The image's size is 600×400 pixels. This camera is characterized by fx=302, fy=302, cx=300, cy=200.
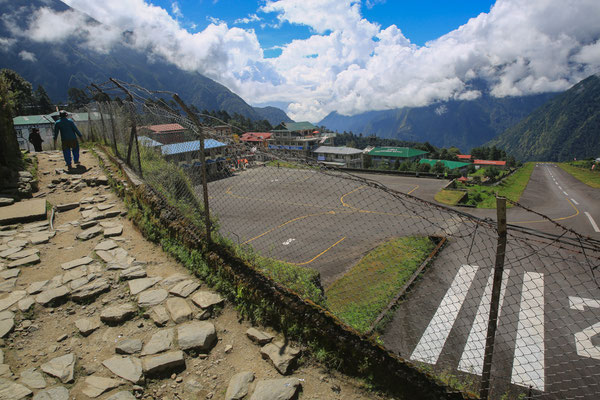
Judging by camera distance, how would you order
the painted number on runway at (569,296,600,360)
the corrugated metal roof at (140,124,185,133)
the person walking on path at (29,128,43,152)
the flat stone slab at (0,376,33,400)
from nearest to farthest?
the flat stone slab at (0,376,33,400)
the corrugated metal roof at (140,124,185,133)
the painted number on runway at (569,296,600,360)
the person walking on path at (29,128,43,152)

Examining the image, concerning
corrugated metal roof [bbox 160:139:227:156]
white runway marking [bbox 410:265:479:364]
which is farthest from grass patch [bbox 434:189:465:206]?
corrugated metal roof [bbox 160:139:227:156]

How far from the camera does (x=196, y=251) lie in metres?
4.84

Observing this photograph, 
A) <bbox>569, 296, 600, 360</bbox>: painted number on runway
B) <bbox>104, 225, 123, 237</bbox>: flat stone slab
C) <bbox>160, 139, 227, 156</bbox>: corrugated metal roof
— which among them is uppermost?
<bbox>160, 139, 227, 156</bbox>: corrugated metal roof

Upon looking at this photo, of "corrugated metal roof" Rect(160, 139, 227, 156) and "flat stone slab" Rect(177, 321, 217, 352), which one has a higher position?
"corrugated metal roof" Rect(160, 139, 227, 156)

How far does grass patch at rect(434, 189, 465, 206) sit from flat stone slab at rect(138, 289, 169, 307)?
27169 mm

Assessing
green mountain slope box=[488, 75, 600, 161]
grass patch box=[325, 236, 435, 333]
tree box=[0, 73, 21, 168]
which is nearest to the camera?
tree box=[0, 73, 21, 168]

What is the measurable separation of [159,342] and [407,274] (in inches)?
403

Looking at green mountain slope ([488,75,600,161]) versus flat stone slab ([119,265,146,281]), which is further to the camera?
green mountain slope ([488,75,600,161])

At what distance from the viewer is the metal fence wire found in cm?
440

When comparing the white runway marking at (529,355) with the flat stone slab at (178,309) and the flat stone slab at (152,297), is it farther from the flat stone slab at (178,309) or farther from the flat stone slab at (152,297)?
the flat stone slab at (152,297)

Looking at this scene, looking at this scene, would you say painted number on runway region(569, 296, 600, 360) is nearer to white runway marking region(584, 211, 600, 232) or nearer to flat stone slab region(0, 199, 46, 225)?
flat stone slab region(0, 199, 46, 225)

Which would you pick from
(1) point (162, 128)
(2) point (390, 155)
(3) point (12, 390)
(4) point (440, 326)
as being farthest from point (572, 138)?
(3) point (12, 390)

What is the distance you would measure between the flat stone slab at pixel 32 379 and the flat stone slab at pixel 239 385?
1.64 m

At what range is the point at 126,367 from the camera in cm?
295
